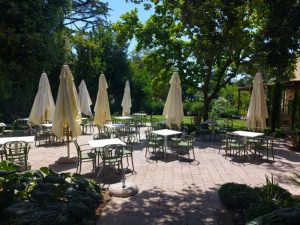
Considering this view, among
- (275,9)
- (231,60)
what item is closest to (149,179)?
(275,9)

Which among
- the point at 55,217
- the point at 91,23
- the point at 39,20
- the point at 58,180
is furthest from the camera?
the point at 91,23

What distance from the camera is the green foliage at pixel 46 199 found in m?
4.09

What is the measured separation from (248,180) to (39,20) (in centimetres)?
1367

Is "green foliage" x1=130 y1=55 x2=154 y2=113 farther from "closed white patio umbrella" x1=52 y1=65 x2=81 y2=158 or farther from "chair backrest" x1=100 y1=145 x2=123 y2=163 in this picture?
"chair backrest" x1=100 y1=145 x2=123 y2=163

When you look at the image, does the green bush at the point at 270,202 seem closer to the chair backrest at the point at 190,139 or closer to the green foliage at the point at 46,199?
the green foliage at the point at 46,199

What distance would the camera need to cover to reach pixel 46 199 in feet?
15.1

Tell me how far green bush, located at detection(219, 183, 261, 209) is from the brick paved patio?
0.60 feet

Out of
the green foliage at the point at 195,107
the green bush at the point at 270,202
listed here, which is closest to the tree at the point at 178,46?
the green foliage at the point at 195,107

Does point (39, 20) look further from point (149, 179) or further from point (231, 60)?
point (149, 179)

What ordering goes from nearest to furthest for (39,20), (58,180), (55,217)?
1. (55,217)
2. (58,180)
3. (39,20)

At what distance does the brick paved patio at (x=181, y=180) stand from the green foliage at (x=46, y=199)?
1.83ft

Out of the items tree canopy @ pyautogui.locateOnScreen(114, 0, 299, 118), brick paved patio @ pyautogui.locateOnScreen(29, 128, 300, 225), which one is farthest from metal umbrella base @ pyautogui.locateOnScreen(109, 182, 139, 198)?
tree canopy @ pyautogui.locateOnScreen(114, 0, 299, 118)

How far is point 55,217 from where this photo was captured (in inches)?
159

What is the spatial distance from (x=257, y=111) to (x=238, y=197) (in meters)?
6.10
